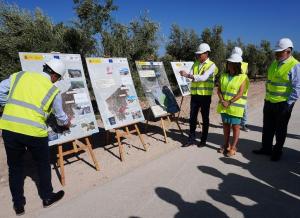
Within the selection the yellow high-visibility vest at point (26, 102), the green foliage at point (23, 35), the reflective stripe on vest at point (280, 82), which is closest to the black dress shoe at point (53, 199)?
the yellow high-visibility vest at point (26, 102)

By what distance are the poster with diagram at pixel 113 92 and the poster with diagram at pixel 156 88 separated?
23.4 inches

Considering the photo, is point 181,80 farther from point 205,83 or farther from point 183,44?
point 183,44

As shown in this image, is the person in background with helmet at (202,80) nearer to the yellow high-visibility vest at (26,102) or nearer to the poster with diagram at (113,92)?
the poster with diagram at (113,92)

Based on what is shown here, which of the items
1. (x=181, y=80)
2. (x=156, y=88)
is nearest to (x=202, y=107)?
(x=156, y=88)

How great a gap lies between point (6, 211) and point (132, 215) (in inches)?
68.0

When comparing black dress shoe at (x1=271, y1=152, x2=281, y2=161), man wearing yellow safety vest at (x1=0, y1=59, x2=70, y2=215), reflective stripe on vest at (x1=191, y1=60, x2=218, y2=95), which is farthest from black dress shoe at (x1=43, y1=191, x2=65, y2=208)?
black dress shoe at (x1=271, y1=152, x2=281, y2=161)

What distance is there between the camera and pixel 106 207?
159 inches

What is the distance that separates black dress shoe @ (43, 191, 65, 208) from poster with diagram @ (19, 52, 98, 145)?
2.76 ft

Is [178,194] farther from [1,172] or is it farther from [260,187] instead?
[1,172]

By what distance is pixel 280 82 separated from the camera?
17.4 ft

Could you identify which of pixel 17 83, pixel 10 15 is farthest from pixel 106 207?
pixel 10 15

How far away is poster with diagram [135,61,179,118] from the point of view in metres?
6.94

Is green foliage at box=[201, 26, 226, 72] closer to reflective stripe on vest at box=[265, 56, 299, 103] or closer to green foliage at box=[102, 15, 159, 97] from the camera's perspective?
green foliage at box=[102, 15, 159, 97]

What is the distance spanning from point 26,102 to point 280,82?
4119 millimetres
